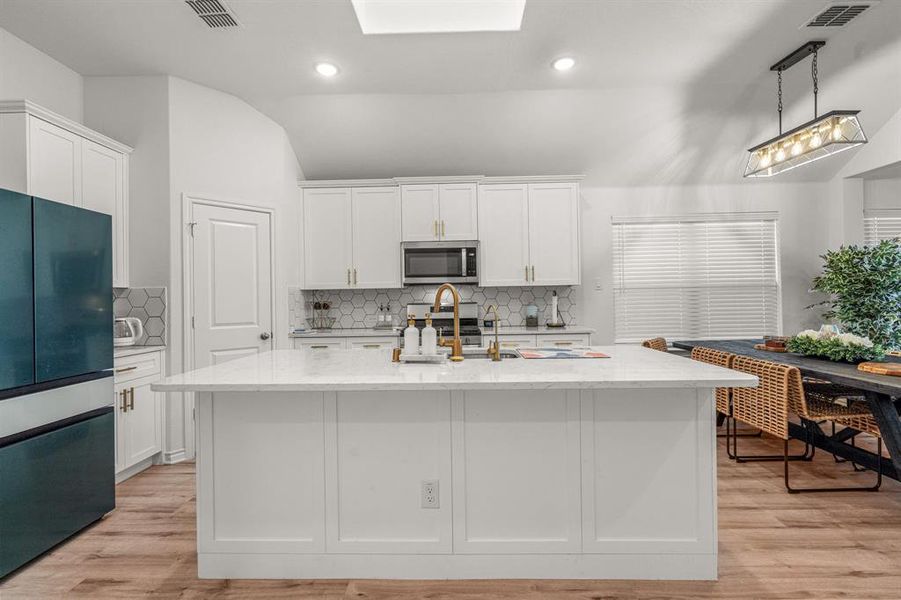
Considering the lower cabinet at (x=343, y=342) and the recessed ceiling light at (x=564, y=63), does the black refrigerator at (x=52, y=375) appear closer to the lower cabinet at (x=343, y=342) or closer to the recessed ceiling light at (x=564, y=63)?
the lower cabinet at (x=343, y=342)

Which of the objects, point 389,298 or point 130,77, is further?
point 389,298

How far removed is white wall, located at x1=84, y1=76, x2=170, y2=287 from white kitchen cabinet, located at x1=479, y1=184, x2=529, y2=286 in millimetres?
2735

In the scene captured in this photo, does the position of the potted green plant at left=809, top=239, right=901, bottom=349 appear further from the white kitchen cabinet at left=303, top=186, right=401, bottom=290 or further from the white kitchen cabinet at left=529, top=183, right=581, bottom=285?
the white kitchen cabinet at left=303, top=186, right=401, bottom=290

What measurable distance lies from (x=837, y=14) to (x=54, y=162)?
5.08 meters

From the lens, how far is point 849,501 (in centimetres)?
288

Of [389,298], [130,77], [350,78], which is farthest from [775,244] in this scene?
[130,77]

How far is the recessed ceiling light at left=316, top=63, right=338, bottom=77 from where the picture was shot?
145 inches

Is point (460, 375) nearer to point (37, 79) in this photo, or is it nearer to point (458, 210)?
point (458, 210)

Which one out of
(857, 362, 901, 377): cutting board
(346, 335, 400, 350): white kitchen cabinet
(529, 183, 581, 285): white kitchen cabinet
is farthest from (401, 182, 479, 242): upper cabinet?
(857, 362, 901, 377): cutting board

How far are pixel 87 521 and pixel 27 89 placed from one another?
2.85m

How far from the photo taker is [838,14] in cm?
317

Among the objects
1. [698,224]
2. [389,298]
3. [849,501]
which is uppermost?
[698,224]

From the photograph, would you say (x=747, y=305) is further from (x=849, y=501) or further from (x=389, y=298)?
(x=389, y=298)

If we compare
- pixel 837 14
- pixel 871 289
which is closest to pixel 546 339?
pixel 871 289
